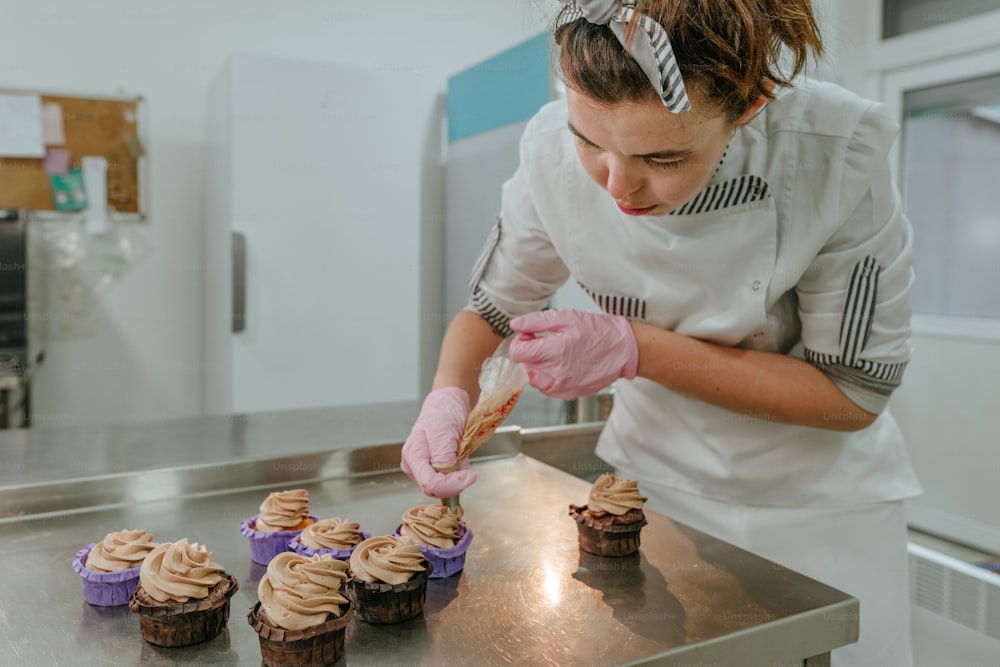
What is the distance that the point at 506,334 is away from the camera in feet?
5.24

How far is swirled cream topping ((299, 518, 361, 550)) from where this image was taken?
1163 mm

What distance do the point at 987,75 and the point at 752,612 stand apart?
12.1 feet

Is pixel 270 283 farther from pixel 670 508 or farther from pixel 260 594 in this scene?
pixel 260 594

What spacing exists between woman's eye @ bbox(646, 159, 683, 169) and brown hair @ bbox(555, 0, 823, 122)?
87mm

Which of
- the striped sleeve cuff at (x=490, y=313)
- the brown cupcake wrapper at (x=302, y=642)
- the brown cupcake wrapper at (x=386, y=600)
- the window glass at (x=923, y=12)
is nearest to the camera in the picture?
the brown cupcake wrapper at (x=302, y=642)

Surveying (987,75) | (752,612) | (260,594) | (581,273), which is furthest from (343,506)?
(987,75)

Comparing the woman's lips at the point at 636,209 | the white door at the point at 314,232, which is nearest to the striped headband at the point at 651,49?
the woman's lips at the point at 636,209

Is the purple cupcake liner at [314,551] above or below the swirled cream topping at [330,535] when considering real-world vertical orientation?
below

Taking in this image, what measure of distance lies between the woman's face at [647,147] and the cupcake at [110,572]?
820 millimetres

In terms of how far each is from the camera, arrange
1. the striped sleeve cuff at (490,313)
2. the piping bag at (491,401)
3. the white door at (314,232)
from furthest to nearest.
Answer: the white door at (314,232)
the striped sleeve cuff at (490,313)
the piping bag at (491,401)

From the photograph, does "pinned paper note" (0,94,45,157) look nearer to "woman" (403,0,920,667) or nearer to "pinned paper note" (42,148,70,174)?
"pinned paper note" (42,148,70,174)

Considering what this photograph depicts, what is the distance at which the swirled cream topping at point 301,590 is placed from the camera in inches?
35.5

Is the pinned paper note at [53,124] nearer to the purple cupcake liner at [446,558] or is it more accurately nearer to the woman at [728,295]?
the woman at [728,295]

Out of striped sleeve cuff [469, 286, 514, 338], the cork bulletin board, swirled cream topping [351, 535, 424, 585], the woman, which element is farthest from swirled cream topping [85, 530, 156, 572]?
the cork bulletin board
